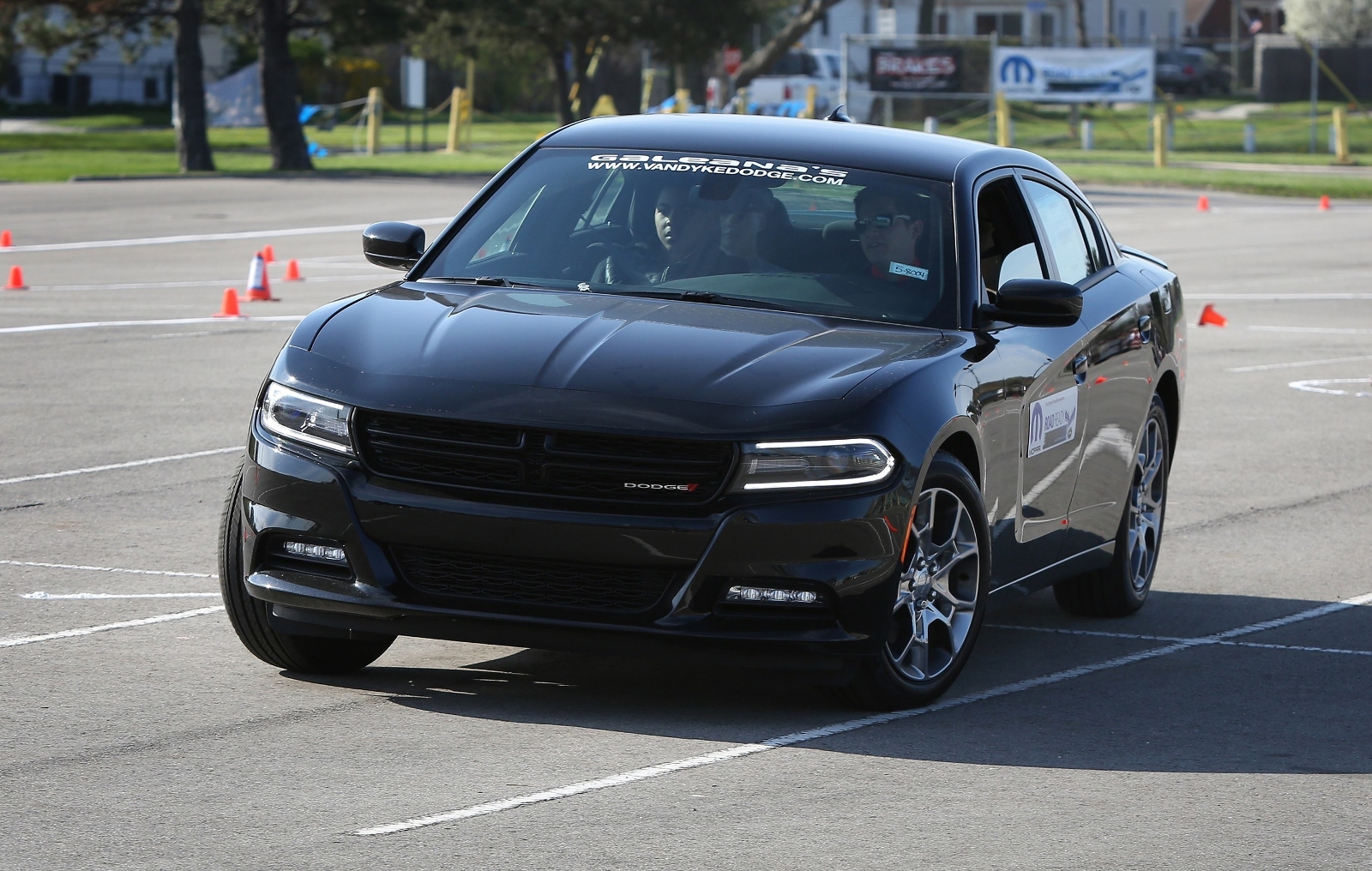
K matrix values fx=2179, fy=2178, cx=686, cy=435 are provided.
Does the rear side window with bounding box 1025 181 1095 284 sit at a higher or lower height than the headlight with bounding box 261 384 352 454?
higher

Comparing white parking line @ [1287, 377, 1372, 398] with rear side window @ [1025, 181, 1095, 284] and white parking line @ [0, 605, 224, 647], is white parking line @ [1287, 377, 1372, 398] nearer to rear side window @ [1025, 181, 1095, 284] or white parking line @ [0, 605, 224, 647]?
rear side window @ [1025, 181, 1095, 284]

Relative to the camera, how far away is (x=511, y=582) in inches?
235

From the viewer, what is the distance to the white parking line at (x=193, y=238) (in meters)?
25.8

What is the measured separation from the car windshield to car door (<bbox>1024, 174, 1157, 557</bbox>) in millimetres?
934

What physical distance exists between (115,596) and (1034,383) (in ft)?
11.2

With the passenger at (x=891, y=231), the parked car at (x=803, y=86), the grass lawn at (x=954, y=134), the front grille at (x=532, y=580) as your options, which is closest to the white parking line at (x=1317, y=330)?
the passenger at (x=891, y=231)

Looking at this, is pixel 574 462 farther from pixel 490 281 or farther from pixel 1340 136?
pixel 1340 136

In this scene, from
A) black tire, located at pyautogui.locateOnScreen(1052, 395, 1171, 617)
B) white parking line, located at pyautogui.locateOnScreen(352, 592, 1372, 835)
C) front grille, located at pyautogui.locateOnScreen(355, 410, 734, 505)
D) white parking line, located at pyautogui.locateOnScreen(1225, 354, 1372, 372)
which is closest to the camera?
white parking line, located at pyautogui.locateOnScreen(352, 592, 1372, 835)

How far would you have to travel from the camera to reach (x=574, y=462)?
19.1 feet

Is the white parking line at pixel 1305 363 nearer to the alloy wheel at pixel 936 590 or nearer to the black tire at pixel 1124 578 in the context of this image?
the black tire at pixel 1124 578

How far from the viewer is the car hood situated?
5875 mm

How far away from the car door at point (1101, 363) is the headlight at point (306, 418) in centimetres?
280

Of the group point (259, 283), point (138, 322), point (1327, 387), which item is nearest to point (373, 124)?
point (259, 283)

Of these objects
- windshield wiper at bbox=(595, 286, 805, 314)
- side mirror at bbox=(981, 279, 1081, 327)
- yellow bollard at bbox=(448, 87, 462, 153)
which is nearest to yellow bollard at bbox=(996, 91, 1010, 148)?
yellow bollard at bbox=(448, 87, 462, 153)
